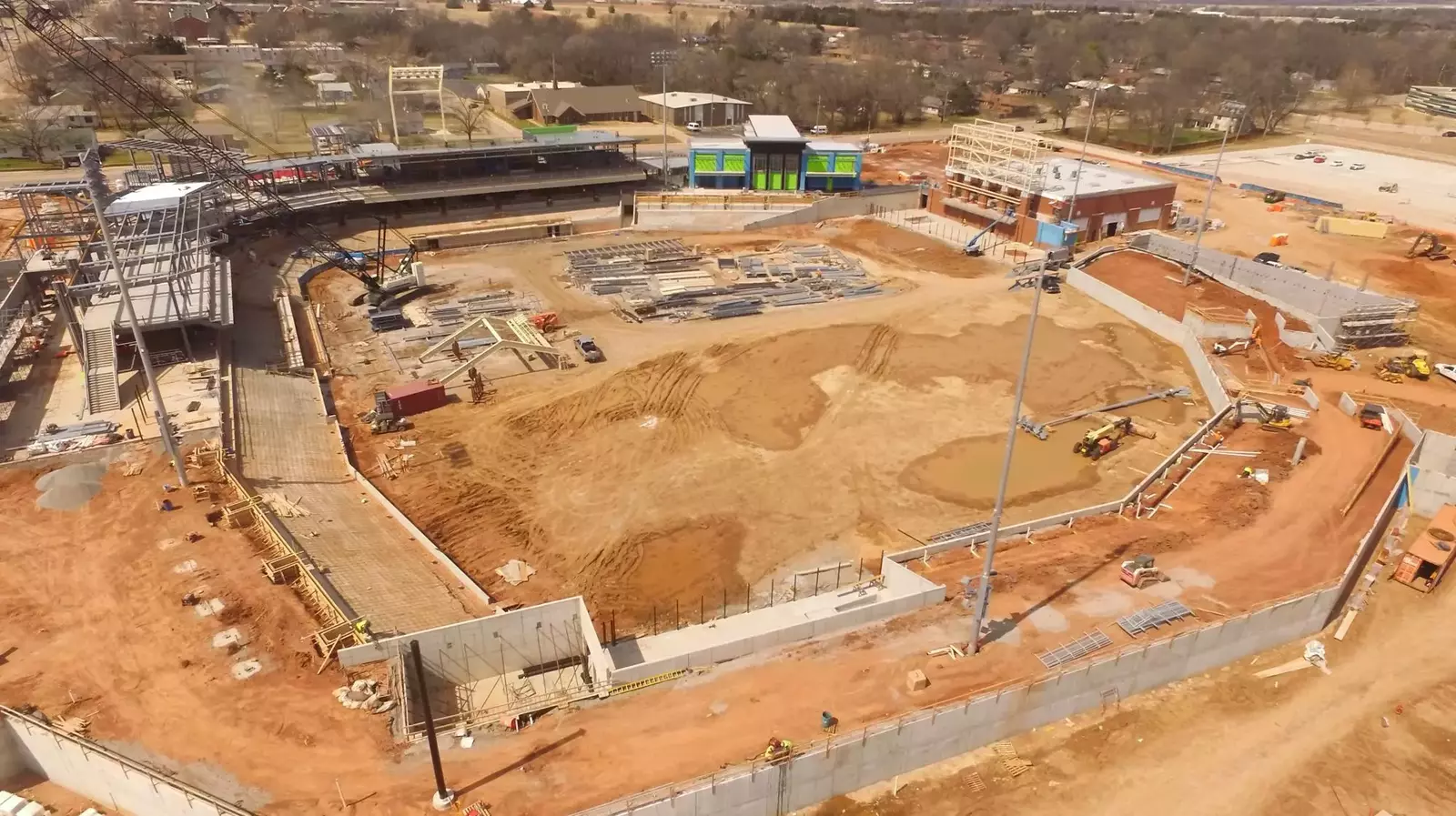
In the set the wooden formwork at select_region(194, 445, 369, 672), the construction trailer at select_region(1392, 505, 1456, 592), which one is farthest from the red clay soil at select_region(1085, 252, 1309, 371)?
the wooden formwork at select_region(194, 445, 369, 672)

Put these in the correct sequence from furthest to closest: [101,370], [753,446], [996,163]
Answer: [996,163]
[753,446]
[101,370]

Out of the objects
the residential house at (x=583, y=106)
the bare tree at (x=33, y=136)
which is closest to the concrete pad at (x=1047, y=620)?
the bare tree at (x=33, y=136)

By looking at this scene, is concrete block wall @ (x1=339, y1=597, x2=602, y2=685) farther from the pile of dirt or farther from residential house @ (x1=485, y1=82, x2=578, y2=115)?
residential house @ (x1=485, y1=82, x2=578, y2=115)

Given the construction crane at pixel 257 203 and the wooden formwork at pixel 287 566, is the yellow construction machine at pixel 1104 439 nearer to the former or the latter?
the wooden formwork at pixel 287 566

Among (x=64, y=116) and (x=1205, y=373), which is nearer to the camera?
(x=1205, y=373)

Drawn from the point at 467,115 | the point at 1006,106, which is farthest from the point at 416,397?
the point at 1006,106

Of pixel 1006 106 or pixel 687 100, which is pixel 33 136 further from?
pixel 1006 106
